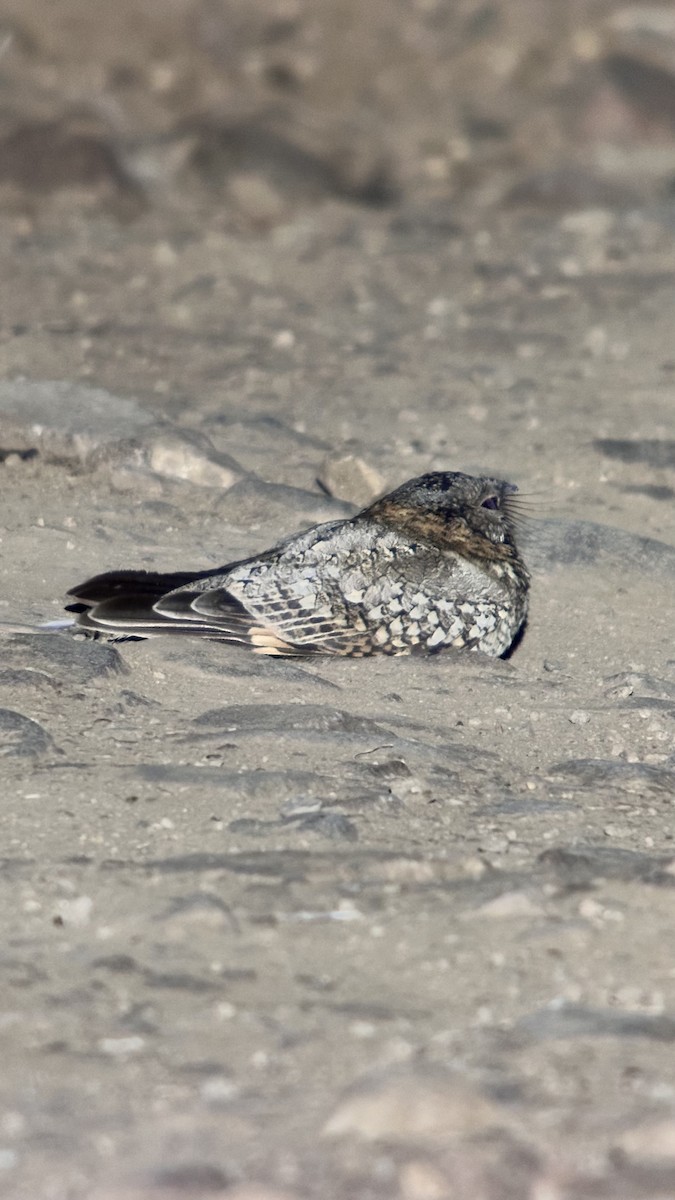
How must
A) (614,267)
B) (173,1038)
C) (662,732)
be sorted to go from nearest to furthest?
(173,1038) < (662,732) < (614,267)

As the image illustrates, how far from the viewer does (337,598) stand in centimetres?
453

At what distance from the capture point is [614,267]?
875cm

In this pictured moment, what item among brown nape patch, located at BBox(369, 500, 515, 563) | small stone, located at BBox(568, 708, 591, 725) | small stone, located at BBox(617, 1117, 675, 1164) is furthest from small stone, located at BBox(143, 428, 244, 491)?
small stone, located at BBox(617, 1117, 675, 1164)

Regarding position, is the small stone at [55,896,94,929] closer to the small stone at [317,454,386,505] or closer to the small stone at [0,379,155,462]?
the small stone at [317,454,386,505]

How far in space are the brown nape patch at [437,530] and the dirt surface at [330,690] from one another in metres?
0.34

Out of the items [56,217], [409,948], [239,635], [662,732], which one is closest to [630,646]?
[662,732]

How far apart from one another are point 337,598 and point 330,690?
304mm

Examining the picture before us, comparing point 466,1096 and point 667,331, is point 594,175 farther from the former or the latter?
point 466,1096

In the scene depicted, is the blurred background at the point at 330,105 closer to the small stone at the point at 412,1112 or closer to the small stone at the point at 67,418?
the small stone at the point at 67,418

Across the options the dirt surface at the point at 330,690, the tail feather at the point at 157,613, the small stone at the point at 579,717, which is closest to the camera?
the dirt surface at the point at 330,690

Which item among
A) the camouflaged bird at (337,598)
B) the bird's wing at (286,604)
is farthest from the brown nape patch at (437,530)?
the bird's wing at (286,604)

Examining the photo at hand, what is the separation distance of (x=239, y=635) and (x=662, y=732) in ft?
3.97

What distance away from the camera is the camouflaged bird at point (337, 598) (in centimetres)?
446

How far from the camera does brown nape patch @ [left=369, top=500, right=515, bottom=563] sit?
4785 mm
